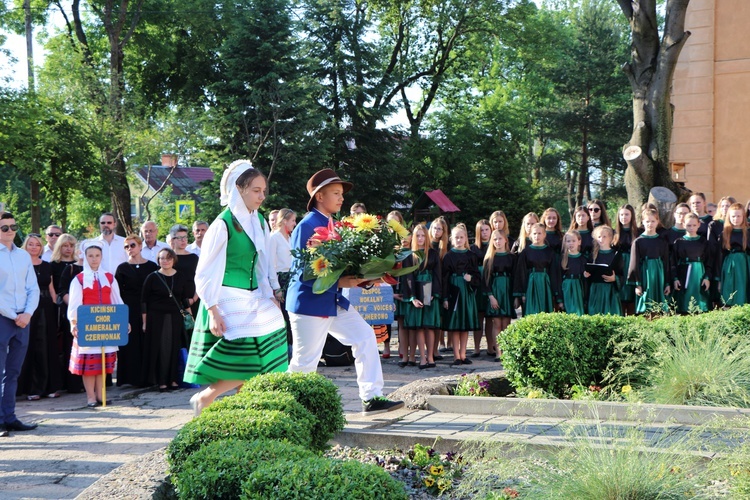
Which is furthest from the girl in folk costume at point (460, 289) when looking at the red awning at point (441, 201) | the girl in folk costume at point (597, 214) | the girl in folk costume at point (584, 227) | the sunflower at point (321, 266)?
the red awning at point (441, 201)

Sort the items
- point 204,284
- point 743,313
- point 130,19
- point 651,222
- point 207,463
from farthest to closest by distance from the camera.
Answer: point 130,19, point 651,222, point 743,313, point 204,284, point 207,463

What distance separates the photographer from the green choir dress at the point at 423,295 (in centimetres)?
1259

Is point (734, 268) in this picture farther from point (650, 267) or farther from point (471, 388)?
point (471, 388)

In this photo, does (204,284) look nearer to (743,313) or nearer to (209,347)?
(209,347)

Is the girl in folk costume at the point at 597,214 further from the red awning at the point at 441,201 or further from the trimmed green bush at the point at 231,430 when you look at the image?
the red awning at the point at 441,201

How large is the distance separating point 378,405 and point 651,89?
11.3m

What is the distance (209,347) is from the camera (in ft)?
22.0

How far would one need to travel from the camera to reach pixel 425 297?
1261 cm

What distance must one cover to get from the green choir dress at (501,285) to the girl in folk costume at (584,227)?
1073 mm

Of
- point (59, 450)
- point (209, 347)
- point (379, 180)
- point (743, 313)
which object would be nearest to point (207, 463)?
point (209, 347)

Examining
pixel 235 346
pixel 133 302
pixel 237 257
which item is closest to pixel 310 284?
pixel 237 257

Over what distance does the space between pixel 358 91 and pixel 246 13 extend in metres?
5.36

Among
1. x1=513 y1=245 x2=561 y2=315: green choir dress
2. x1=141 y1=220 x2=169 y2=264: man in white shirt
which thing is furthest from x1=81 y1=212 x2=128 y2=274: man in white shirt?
x1=513 y1=245 x2=561 y2=315: green choir dress

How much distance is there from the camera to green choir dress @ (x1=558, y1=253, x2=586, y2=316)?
1273 centimetres
